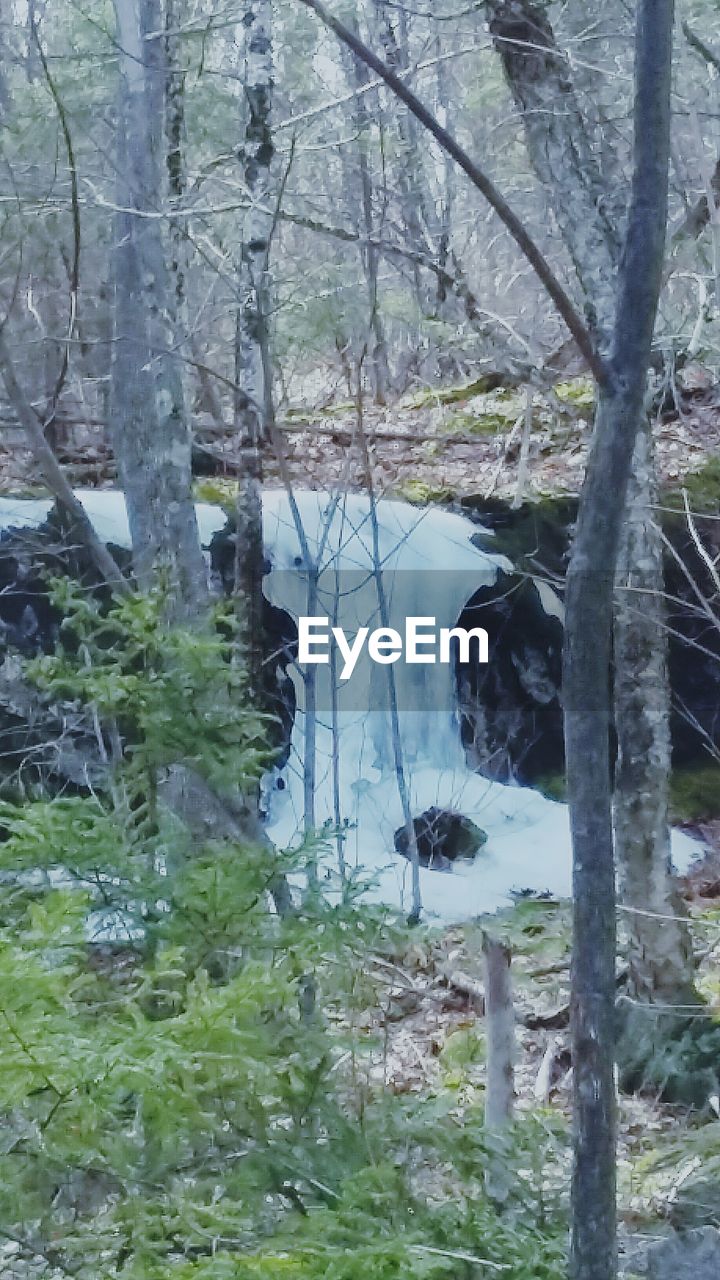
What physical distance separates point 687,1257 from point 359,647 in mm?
3012

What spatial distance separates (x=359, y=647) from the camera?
4.72m

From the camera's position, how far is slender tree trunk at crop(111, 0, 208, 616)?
11.5ft

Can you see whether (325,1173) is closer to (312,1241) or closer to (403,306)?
(312,1241)

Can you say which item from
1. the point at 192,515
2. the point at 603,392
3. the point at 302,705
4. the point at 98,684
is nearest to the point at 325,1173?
the point at 98,684

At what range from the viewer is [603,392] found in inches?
46.4

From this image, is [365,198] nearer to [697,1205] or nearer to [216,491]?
[216,491]

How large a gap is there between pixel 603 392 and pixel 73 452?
180 inches

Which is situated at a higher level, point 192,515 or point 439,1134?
point 192,515

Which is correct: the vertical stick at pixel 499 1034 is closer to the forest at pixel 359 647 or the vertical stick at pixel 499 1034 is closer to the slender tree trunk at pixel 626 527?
the forest at pixel 359 647

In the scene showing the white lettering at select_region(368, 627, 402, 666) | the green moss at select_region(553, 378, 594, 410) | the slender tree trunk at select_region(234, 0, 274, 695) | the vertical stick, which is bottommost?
the vertical stick

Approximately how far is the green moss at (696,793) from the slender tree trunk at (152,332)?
281 cm

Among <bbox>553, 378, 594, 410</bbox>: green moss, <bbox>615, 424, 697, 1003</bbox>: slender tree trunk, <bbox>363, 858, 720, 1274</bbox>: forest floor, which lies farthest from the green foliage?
<bbox>553, 378, 594, 410</bbox>: green moss

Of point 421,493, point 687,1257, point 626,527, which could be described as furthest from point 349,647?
point 687,1257

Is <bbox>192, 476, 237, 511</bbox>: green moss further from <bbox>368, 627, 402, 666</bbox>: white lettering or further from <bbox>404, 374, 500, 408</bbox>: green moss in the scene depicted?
<bbox>404, 374, 500, 408</bbox>: green moss
